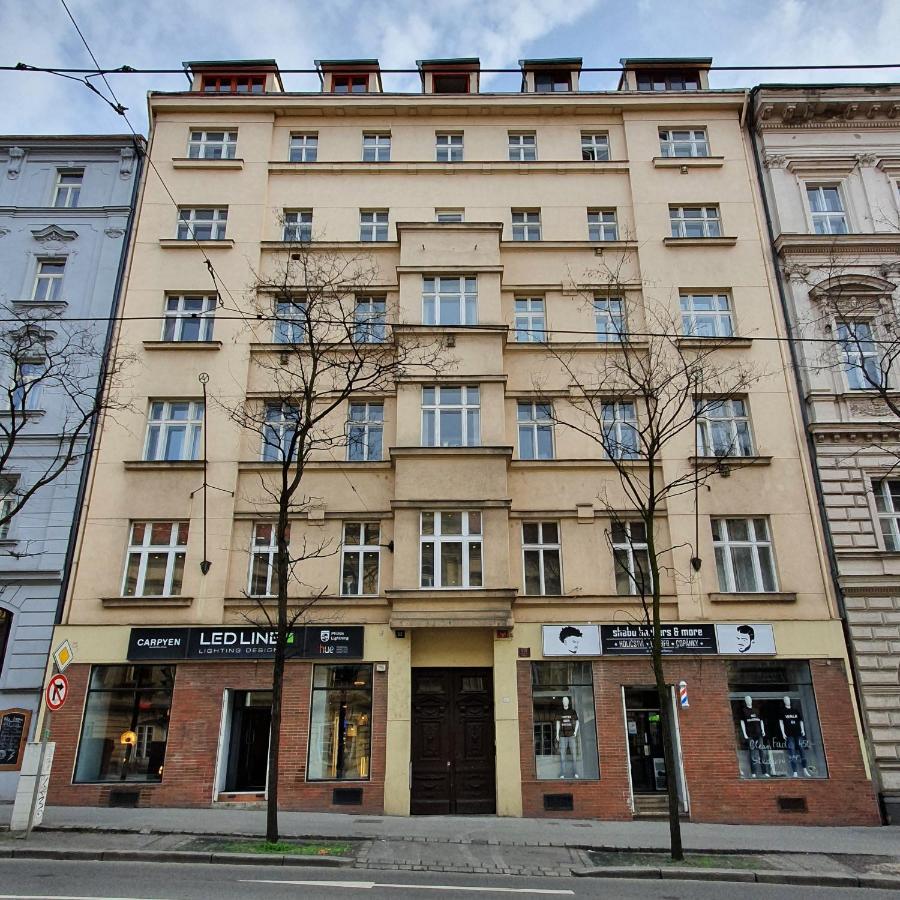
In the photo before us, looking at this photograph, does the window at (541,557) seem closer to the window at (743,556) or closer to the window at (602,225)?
the window at (743,556)

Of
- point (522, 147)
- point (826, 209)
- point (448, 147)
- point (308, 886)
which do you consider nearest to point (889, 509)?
point (826, 209)

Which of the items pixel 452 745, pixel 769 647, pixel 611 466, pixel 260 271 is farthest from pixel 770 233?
pixel 452 745

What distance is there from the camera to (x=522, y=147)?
21641 mm

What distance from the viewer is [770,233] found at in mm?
19719

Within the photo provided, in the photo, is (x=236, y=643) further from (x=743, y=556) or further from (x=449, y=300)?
(x=743, y=556)

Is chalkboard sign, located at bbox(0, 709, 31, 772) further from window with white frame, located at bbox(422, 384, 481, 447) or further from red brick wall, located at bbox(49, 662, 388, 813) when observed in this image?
window with white frame, located at bbox(422, 384, 481, 447)

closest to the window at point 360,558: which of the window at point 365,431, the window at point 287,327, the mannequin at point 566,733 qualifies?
the window at point 365,431

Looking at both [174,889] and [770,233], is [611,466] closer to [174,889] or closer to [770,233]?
[770,233]

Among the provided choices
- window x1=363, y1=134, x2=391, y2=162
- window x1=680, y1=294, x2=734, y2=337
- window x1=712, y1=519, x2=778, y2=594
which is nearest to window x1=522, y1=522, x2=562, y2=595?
window x1=712, y1=519, x2=778, y2=594

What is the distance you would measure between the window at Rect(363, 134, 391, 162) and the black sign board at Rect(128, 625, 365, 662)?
14220 millimetres

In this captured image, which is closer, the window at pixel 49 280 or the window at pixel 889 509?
the window at pixel 889 509

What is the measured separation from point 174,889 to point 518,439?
12059 millimetres

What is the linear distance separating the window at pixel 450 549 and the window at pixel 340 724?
2667 millimetres

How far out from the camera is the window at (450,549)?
16.1 metres
